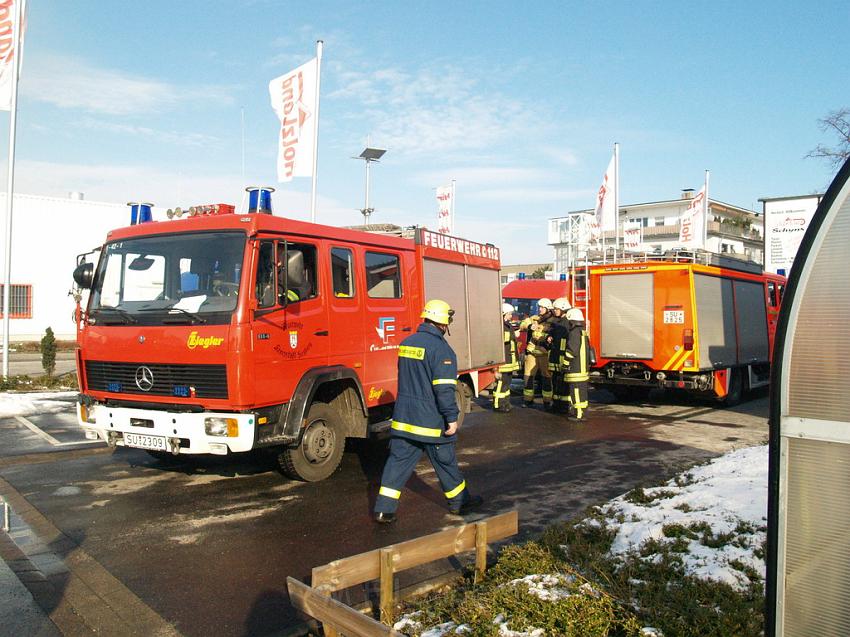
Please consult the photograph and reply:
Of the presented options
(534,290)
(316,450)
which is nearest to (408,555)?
(316,450)

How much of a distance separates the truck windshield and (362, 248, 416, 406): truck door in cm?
180

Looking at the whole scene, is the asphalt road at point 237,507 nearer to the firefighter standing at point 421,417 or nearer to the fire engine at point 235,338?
the firefighter standing at point 421,417

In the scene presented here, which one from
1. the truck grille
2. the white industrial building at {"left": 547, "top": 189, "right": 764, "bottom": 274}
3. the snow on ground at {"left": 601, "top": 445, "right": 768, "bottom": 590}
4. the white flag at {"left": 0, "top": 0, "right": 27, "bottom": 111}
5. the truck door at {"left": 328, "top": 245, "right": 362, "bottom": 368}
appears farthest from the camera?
the white industrial building at {"left": 547, "top": 189, "right": 764, "bottom": 274}

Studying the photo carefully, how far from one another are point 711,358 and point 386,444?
6.71 metres

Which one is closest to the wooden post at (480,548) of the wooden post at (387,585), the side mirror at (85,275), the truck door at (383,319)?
the wooden post at (387,585)

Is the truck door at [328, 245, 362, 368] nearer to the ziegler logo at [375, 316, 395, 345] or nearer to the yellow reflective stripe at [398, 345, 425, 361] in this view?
the ziegler logo at [375, 316, 395, 345]

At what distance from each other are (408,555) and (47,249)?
28.7 metres

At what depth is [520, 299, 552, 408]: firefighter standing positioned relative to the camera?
12.7 m

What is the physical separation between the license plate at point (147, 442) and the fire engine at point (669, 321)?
8943 millimetres

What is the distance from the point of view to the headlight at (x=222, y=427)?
5.90 meters

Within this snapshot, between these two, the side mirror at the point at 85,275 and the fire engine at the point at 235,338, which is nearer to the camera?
the fire engine at the point at 235,338

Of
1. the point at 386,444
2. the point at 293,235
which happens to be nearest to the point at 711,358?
Result: the point at 386,444

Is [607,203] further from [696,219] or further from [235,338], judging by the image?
[235,338]

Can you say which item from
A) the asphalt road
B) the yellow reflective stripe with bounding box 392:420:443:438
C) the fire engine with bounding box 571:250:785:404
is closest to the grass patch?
the asphalt road
